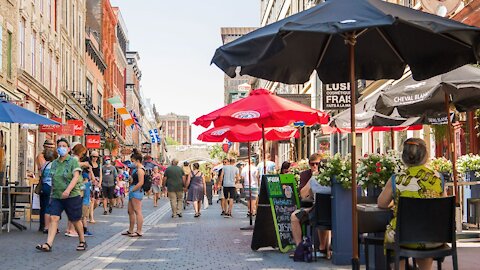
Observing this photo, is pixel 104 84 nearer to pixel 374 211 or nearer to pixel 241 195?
pixel 241 195

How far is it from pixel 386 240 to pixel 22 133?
24.4 metres

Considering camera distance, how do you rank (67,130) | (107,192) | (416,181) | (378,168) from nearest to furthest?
(416,181)
(378,168)
(107,192)
(67,130)

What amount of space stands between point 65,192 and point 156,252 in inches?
→ 63.3

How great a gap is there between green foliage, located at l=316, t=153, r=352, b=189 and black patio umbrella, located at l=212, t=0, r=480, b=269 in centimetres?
104

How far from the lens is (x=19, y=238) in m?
13.8

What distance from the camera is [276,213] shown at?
11.7 m

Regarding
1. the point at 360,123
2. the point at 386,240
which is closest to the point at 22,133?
the point at 360,123

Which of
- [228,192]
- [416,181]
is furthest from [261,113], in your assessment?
[228,192]

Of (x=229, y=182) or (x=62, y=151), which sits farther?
(x=229, y=182)

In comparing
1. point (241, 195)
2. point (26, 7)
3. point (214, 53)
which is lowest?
point (241, 195)

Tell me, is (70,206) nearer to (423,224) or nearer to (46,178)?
(46,178)

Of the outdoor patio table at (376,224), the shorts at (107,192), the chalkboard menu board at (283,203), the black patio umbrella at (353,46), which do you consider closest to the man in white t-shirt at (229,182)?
the shorts at (107,192)

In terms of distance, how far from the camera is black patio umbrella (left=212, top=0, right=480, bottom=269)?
645 cm

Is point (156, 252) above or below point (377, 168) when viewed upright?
below
